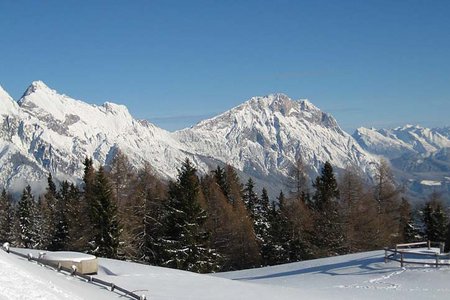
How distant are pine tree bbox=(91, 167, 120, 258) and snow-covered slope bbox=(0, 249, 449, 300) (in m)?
12.5

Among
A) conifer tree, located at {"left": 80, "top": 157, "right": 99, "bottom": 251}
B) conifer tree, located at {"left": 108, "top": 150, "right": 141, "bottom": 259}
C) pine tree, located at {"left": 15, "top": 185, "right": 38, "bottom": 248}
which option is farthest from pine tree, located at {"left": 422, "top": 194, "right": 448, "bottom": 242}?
pine tree, located at {"left": 15, "top": 185, "right": 38, "bottom": 248}

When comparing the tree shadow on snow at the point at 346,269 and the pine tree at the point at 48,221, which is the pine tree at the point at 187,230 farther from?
the pine tree at the point at 48,221

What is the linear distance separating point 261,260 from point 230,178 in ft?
42.1

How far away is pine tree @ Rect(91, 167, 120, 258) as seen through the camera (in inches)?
1703

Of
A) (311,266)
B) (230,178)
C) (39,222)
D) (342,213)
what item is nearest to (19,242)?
(39,222)

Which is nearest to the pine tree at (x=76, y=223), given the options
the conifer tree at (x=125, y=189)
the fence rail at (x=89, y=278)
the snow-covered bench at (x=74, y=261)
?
the conifer tree at (x=125, y=189)

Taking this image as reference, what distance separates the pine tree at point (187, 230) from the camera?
44.8 metres

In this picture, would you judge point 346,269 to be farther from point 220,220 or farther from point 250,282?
point 220,220

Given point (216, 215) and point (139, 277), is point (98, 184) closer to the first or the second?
point (216, 215)

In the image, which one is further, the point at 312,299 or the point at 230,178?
the point at 230,178

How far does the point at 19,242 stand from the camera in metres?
72.9

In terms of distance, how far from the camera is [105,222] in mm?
43531

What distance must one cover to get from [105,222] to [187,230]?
6.84m

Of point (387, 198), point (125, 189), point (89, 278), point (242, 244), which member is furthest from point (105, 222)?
point (387, 198)
